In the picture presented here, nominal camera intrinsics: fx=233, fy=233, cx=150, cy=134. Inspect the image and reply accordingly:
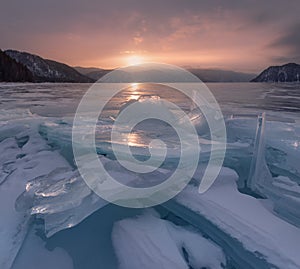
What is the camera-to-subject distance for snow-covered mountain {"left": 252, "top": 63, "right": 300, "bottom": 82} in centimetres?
15174

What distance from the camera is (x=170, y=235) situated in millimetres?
2027

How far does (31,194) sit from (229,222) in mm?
2013

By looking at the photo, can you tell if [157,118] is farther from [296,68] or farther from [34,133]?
[296,68]

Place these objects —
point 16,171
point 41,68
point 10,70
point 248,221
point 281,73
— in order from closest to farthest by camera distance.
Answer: point 248,221, point 16,171, point 10,70, point 41,68, point 281,73

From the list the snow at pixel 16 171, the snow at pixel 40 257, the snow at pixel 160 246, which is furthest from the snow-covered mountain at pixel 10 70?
the snow at pixel 160 246

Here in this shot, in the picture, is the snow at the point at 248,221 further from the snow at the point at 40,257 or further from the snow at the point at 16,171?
the snow at the point at 16,171

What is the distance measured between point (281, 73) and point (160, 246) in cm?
18657

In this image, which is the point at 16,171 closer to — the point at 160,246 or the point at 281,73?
the point at 160,246

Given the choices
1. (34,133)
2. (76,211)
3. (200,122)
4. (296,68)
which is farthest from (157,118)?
(296,68)

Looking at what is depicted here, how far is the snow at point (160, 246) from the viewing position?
178 centimetres

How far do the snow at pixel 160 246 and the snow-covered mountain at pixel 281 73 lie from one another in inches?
6774

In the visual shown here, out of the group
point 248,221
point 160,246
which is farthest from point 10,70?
point 248,221

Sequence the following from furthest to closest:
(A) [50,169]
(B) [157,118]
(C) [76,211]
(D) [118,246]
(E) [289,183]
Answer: (B) [157,118] → (A) [50,169] → (E) [289,183] → (C) [76,211] → (D) [118,246]

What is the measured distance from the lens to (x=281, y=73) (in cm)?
15962
